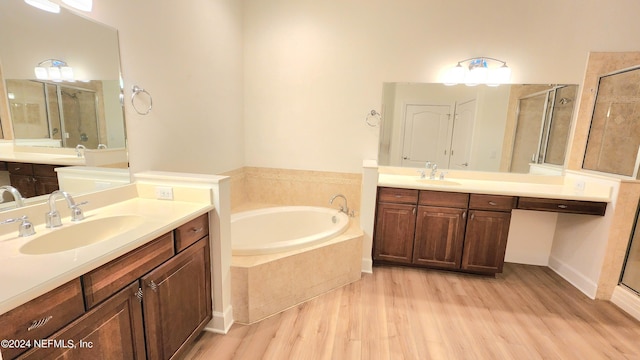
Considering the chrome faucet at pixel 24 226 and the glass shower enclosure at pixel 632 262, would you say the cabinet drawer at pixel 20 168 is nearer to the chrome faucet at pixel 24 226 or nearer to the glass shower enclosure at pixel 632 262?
the chrome faucet at pixel 24 226

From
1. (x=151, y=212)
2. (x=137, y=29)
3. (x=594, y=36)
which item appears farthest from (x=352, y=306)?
(x=594, y=36)

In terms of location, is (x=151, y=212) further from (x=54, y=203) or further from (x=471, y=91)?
(x=471, y=91)

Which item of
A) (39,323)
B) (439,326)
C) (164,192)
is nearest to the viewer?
(39,323)

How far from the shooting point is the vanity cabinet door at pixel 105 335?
90cm

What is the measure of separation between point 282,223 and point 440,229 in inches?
61.6

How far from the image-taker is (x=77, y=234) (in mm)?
1362

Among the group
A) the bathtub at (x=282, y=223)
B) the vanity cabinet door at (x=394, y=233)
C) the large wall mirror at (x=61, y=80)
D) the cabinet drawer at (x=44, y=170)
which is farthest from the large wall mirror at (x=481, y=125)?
the cabinet drawer at (x=44, y=170)

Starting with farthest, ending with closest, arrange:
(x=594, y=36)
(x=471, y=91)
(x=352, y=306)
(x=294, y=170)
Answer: (x=294, y=170)
(x=471, y=91)
(x=594, y=36)
(x=352, y=306)

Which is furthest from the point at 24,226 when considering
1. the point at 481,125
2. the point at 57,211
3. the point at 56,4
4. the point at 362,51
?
the point at 481,125

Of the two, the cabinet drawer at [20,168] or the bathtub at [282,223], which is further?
the bathtub at [282,223]

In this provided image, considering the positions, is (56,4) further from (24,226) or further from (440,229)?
(440,229)

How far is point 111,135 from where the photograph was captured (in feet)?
5.58

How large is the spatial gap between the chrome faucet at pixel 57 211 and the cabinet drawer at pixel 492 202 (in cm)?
277

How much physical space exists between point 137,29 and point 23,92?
78 centimetres
